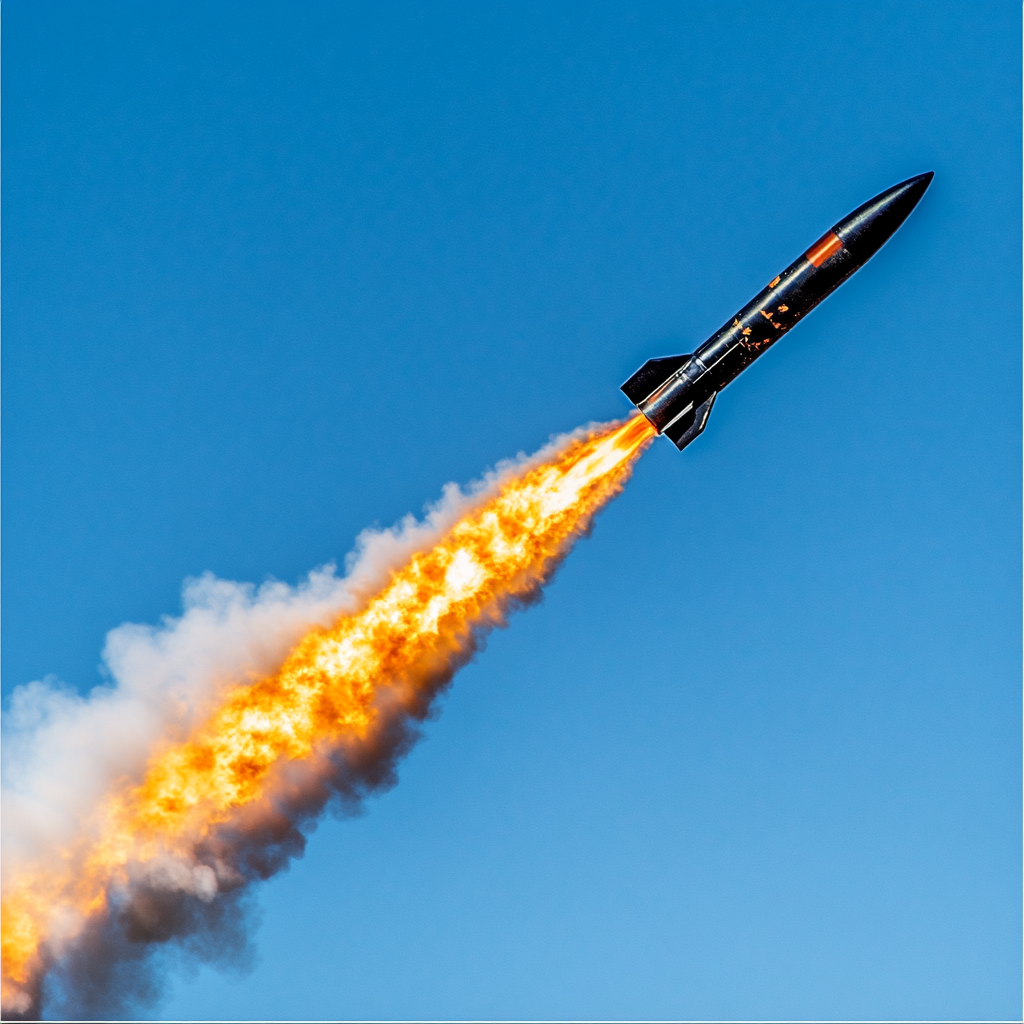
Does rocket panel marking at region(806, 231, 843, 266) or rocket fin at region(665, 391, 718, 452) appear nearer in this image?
rocket panel marking at region(806, 231, 843, 266)

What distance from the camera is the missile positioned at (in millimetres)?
52156

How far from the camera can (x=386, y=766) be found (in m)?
58.6

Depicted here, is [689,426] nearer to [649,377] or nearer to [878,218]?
[649,377]

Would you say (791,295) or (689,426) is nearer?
(791,295)

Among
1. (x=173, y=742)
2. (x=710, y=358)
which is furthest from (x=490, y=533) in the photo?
(x=173, y=742)

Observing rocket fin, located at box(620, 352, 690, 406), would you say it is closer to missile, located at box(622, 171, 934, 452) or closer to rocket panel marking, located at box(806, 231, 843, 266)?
missile, located at box(622, 171, 934, 452)

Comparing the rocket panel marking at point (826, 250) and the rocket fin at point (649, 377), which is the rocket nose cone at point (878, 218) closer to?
the rocket panel marking at point (826, 250)

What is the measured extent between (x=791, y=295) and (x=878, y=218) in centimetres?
498

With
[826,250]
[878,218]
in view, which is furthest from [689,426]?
[878,218]

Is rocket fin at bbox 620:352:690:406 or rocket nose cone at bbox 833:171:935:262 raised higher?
rocket fin at bbox 620:352:690:406

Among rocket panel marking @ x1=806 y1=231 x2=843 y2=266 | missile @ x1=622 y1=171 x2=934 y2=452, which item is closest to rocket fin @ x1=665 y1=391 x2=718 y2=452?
missile @ x1=622 y1=171 x2=934 y2=452

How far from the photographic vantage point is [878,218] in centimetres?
5228

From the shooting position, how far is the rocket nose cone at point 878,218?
171ft

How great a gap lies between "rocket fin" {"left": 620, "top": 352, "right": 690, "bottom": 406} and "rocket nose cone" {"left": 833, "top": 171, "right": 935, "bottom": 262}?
8.61m
